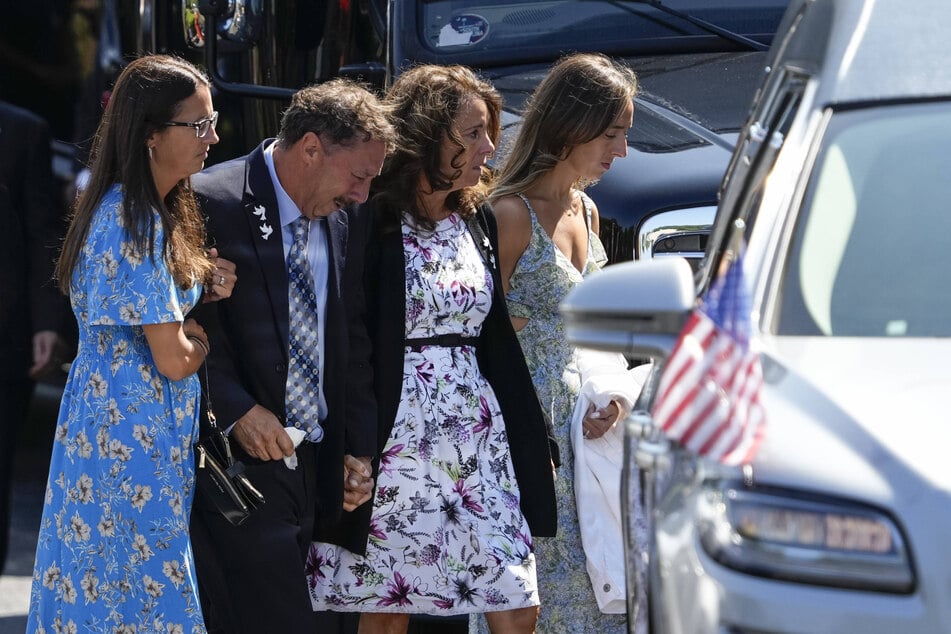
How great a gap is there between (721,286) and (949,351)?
0.42 metres

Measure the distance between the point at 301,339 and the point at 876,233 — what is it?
1566mm

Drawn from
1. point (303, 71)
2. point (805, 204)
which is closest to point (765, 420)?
point (805, 204)

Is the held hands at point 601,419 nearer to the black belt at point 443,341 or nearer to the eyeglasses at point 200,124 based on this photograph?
the black belt at point 443,341

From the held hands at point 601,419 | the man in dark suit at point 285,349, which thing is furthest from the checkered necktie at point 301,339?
the held hands at point 601,419

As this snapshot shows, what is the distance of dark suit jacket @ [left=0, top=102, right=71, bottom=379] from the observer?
19.4 feet

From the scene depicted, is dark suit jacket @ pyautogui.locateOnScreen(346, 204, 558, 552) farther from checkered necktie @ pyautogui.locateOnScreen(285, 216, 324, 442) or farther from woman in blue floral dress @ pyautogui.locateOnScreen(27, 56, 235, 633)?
woman in blue floral dress @ pyautogui.locateOnScreen(27, 56, 235, 633)

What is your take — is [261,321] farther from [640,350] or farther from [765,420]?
[765,420]

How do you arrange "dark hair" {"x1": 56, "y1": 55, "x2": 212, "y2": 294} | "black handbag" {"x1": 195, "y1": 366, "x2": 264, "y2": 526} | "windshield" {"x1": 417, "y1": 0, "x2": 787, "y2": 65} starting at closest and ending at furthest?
"dark hair" {"x1": 56, "y1": 55, "x2": 212, "y2": 294} < "black handbag" {"x1": 195, "y1": 366, "x2": 264, "y2": 526} < "windshield" {"x1": 417, "y1": 0, "x2": 787, "y2": 65}

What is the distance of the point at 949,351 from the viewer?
2.79m

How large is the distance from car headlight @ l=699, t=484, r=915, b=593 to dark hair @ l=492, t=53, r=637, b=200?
85.3 inches

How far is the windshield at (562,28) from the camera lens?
5848mm

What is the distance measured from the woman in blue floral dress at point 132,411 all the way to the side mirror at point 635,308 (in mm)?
1219

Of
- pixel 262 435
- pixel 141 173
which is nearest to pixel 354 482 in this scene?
pixel 262 435

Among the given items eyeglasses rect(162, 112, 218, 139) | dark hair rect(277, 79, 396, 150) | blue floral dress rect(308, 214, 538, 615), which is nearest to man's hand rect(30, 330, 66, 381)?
blue floral dress rect(308, 214, 538, 615)
